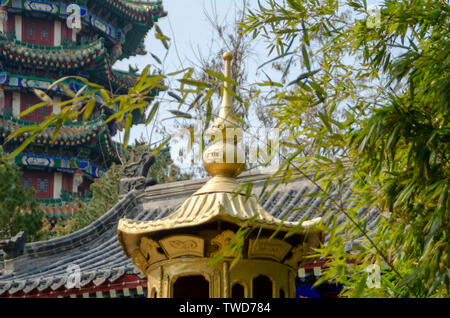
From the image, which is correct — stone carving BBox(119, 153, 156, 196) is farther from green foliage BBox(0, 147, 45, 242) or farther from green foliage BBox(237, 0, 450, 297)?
green foliage BBox(0, 147, 45, 242)

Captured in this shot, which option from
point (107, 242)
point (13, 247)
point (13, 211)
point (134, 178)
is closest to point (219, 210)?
point (107, 242)

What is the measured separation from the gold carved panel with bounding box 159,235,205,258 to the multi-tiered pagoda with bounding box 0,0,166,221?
48.2 ft

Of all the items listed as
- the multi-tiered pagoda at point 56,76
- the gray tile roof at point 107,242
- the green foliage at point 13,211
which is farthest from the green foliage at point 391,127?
the multi-tiered pagoda at point 56,76

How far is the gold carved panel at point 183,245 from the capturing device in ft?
10.8

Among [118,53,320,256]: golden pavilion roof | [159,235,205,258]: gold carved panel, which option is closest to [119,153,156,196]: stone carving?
[118,53,320,256]: golden pavilion roof

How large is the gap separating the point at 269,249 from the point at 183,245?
0.40 metres

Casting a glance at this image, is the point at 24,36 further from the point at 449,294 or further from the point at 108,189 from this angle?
the point at 449,294

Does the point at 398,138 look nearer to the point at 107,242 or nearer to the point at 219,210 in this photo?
the point at 219,210

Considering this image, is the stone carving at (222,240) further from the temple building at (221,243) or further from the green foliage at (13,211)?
the green foliage at (13,211)

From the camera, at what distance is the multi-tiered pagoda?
61.2 ft

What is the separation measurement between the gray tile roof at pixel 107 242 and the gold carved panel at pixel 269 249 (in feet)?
6.42

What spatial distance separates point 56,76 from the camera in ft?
65.5

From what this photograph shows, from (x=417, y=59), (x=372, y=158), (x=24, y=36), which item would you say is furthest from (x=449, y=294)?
(x=24, y=36)
